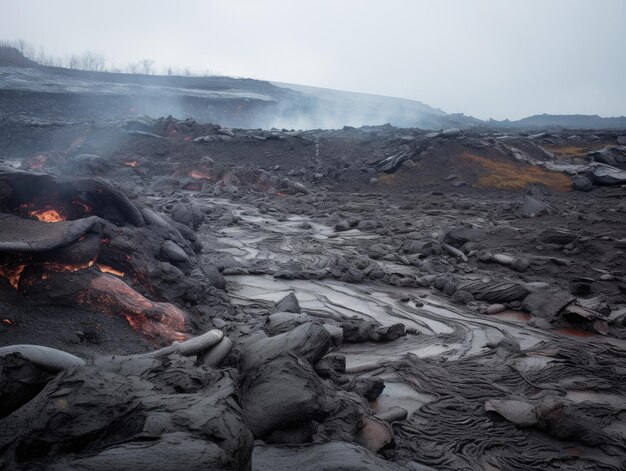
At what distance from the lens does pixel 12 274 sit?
3.58m

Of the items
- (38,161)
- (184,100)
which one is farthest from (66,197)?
(184,100)

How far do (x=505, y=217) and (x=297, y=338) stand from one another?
8.88 m

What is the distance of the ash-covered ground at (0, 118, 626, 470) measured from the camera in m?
1.90

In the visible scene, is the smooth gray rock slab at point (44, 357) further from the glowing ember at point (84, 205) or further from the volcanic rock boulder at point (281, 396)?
the glowing ember at point (84, 205)

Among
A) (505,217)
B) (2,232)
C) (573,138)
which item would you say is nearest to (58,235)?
(2,232)

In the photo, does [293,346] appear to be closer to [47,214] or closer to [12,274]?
[12,274]

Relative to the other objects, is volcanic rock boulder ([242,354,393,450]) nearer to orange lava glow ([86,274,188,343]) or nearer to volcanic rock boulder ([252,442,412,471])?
volcanic rock boulder ([252,442,412,471])

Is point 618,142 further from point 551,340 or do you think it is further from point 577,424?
point 577,424

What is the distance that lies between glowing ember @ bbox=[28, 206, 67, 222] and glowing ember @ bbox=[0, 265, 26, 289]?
102cm

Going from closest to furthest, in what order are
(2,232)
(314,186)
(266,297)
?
1. (2,232)
2. (266,297)
3. (314,186)

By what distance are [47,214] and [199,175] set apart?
12.6m

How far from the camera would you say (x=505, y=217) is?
34.6 ft

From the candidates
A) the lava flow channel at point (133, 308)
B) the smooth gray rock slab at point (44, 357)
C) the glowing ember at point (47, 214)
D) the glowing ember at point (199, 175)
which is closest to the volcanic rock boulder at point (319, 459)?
the smooth gray rock slab at point (44, 357)

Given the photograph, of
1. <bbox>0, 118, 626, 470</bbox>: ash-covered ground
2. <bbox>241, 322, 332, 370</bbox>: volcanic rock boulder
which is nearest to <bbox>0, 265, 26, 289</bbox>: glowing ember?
<bbox>0, 118, 626, 470</bbox>: ash-covered ground
